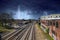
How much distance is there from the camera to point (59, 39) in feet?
80.7

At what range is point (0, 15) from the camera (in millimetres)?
66625

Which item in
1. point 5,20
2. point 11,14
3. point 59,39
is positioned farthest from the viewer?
point 11,14

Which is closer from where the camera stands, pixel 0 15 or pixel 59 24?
pixel 59 24

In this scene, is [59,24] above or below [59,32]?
above

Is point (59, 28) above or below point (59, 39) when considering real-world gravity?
above

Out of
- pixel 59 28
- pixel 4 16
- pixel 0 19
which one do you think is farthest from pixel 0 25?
pixel 59 28

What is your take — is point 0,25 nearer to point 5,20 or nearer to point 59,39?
point 5,20

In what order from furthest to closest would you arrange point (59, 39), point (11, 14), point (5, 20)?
point (11, 14) → point (5, 20) → point (59, 39)

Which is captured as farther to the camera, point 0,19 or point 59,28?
point 0,19

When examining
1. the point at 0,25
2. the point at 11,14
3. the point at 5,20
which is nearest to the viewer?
the point at 0,25

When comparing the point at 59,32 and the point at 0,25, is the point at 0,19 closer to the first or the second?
the point at 0,25

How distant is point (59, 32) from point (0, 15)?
4686 cm

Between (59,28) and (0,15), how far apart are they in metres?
46.4

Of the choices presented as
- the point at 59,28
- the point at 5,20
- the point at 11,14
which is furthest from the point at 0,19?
the point at 59,28
